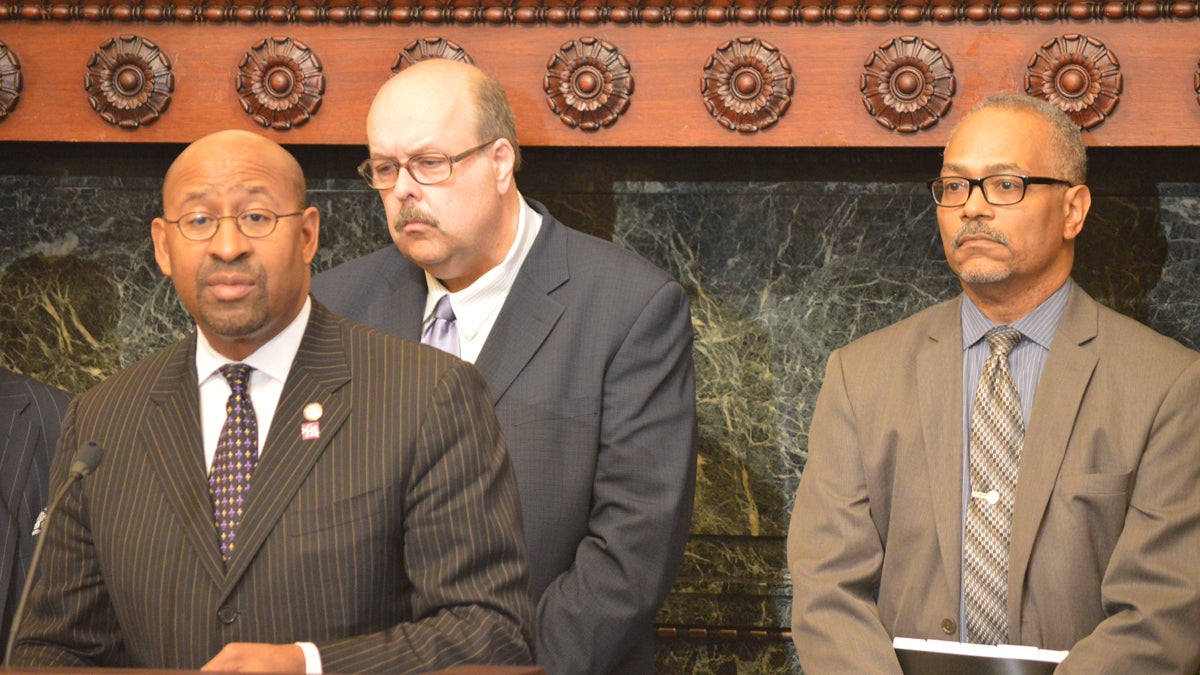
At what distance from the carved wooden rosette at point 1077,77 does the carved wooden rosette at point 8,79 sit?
2.39m

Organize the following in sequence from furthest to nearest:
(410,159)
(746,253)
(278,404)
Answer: (746,253) → (410,159) → (278,404)

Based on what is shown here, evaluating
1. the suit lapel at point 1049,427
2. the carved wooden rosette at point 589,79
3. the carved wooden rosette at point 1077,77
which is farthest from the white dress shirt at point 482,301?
the carved wooden rosette at point 1077,77

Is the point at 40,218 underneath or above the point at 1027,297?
above

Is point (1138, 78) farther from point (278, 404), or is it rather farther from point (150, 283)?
point (150, 283)

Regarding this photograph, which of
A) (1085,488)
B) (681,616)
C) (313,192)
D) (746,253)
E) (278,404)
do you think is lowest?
(681,616)

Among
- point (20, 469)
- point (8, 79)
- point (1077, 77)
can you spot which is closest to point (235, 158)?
point (20, 469)

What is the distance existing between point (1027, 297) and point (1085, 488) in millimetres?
428

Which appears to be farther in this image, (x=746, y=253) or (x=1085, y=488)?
(x=746, y=253)

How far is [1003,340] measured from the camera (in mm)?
2977

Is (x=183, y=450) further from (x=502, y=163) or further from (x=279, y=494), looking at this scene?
(x=502, y=163)

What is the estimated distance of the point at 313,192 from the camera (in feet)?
12.9

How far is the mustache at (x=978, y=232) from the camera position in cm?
295

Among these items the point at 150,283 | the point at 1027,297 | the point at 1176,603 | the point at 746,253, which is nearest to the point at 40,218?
the point at 150,283

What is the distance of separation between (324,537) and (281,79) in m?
1.69
